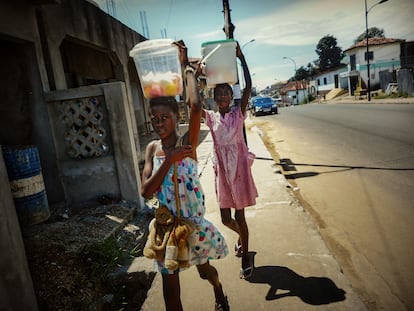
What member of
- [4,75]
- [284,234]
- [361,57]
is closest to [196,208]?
[284,234]

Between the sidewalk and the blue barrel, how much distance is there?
1.88 metres

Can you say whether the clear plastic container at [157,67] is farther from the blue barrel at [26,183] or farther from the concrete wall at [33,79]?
the concrete wall at [33,79]

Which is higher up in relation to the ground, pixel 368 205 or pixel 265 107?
pixel 265 107

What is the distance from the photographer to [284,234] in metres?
3.26

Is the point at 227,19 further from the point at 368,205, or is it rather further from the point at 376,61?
the point at 376,61

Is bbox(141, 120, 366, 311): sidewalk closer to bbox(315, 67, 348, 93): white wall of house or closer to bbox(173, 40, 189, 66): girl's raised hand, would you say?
bbox(173, 40, 189, 66): girl's raised hand

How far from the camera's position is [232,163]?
2.65 metres

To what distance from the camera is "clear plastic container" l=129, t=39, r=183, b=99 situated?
5.76 ft

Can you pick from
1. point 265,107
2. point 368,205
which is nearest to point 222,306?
point 368,205

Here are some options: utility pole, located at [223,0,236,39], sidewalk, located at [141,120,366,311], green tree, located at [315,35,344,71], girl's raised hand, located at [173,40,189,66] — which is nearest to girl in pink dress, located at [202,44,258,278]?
Answer: sidewalk, located at [141,120,366,311]

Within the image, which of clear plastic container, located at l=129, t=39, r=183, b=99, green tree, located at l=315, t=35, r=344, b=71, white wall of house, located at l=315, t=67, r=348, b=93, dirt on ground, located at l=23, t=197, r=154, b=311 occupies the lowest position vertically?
dirt on ground, located at l=23, t=197, r=154, b=311

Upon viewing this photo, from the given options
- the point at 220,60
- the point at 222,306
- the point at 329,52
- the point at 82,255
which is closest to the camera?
the point at 222,306

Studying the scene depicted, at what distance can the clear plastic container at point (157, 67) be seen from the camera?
1.76 meters

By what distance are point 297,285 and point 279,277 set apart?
0.18 m
